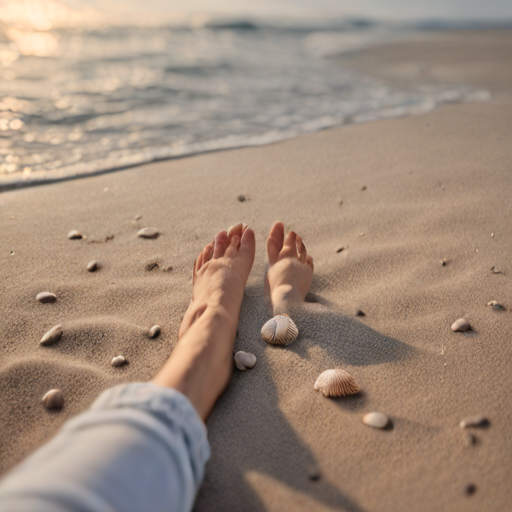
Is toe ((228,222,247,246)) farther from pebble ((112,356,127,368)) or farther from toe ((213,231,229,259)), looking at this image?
pebble ((112,356,127,368))

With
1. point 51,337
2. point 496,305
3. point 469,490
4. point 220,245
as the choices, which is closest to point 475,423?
point 469,490

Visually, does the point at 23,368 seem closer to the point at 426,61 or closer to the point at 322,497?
the point at 322,497

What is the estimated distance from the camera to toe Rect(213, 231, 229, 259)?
223 cm

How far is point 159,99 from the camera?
561 centimetres

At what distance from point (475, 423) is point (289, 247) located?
3.83ft

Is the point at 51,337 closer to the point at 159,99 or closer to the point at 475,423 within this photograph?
the point at 475,423

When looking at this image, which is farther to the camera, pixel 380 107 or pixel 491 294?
pixel 380 107

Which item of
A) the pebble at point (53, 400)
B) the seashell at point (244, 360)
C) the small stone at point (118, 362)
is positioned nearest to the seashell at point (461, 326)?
the seashell at point (244, 360)

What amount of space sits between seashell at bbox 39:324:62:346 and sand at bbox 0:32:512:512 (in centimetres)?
4

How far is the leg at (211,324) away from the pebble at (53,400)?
0.42m

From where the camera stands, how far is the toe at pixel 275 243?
7.57 ft

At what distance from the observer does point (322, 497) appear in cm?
122

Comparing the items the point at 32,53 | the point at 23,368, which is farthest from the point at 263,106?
the point at 32,53

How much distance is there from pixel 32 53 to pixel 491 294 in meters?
9.06
